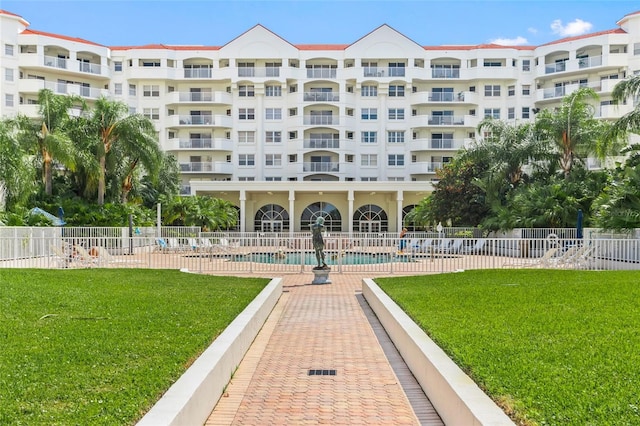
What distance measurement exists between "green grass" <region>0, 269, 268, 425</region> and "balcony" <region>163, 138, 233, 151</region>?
45522mm

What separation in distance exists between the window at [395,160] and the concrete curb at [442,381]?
5112 cm

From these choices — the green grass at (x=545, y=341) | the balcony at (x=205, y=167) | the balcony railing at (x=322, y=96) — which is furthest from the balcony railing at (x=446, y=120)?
the green grass at (x=545, y=341)

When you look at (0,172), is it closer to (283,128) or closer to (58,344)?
(58,344)

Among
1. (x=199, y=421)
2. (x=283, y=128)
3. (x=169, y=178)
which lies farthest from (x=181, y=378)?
(x=283, y=128)

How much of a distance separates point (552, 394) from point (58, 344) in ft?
18.0

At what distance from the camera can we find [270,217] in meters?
59.3

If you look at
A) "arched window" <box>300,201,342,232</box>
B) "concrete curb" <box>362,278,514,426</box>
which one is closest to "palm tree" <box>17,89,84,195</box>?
"arched window" <box>300,201,342,232</box>

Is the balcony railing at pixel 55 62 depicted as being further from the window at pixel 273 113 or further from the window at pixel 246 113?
the window at pixel 273 113

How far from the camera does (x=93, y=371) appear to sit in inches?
239

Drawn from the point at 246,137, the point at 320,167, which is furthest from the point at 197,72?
the point at 320,167

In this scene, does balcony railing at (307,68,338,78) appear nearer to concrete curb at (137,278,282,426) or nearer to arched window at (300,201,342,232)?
arched window at (300,201,342,232)

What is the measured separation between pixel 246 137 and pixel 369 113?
12.4 m

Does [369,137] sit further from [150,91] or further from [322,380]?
[322,380]

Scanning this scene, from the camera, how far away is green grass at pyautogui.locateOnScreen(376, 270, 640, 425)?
16.3ft
